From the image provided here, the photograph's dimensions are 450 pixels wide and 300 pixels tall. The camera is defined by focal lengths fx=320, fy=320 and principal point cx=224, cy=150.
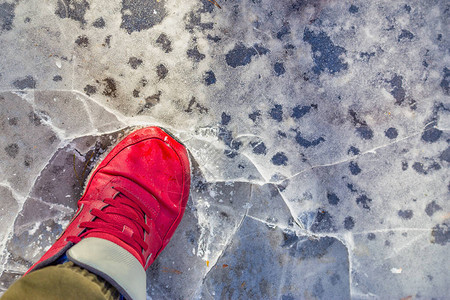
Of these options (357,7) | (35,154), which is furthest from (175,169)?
(357,7)

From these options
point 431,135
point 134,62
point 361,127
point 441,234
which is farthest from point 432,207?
point 134,62

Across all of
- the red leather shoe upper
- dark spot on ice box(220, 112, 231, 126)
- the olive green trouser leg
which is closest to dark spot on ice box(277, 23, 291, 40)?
dark spot on ice box(220, 112, 231, 126)

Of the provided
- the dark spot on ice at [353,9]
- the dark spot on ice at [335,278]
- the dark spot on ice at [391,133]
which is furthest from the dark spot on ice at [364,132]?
the dark spot on ice at [335,278]

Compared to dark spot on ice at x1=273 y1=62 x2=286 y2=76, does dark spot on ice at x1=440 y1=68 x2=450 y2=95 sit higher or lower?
lower

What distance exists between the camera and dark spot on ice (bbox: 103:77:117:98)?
2.02 metres

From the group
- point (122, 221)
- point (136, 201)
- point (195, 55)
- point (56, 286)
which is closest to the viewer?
point (56, 286)

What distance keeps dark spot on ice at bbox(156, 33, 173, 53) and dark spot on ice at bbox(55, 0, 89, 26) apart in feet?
1.59

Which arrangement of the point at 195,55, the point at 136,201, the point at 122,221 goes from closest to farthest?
1. the point at 122,221
2. the point at 136,201
3. the point at 195,55

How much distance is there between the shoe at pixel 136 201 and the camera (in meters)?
1.73

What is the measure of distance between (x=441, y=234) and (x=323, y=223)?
0.78 metres

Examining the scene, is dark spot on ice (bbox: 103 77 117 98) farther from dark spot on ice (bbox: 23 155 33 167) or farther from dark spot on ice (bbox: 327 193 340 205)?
dark spot on ice (bbox: 327 193 340 205)

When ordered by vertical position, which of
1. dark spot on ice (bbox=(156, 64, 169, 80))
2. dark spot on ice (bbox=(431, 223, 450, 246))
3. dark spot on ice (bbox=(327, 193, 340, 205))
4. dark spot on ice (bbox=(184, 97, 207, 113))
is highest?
dark spot on ice (bbox=(156, 64, 169, 80))

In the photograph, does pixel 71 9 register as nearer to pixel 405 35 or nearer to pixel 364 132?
pixel 364 132

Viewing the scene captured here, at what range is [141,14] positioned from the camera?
78.7 inches
